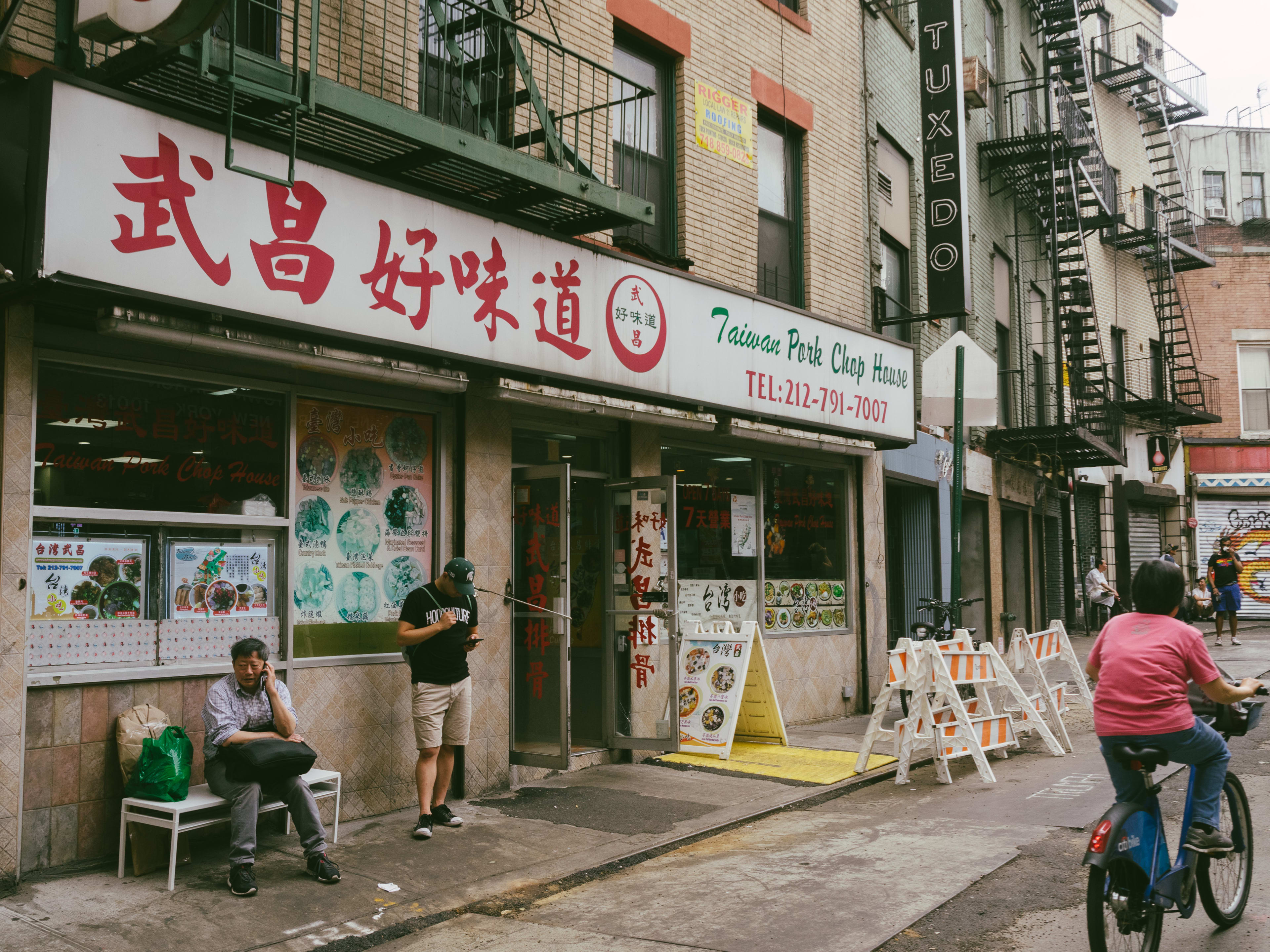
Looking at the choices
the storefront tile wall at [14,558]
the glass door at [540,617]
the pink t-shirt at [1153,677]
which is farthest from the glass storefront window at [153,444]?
the pink t-shirt at [1153,677]

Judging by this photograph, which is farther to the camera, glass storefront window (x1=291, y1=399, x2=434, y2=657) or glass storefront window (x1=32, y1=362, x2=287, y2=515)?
glass storefront window (x1=291, y1=399, x2=434, y2=657)

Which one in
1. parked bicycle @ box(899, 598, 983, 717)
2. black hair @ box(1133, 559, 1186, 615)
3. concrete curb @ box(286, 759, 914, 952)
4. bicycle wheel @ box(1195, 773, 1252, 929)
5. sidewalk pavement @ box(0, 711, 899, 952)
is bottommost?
concrete curb @ box(286, 759, 914, 952)

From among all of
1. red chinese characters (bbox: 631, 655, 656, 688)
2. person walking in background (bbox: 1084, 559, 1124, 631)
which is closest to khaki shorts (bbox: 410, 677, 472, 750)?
red chinese characters (bbox: 631, 655, 656, 688)

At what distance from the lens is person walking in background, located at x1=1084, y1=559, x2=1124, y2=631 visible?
21.9 m

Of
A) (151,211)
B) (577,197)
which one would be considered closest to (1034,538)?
(577,197)

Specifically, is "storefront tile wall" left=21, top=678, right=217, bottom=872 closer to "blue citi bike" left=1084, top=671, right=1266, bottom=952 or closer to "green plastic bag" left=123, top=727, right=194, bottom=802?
"green plastic bag" left=123, top=727, right=194, bottom=802

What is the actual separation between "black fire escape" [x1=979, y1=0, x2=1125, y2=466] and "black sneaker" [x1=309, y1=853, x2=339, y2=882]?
15.6 metres

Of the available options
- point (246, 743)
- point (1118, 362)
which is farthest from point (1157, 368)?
point (246, 743)

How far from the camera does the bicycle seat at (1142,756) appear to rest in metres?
4.45

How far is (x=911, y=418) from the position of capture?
1373cm

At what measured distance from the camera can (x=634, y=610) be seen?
9969 mm

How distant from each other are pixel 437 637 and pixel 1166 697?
15.0 ft

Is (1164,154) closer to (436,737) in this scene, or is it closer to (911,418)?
(911,418)

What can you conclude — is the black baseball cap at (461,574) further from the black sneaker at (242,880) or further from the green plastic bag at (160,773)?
the black sneaker at (242,880)
